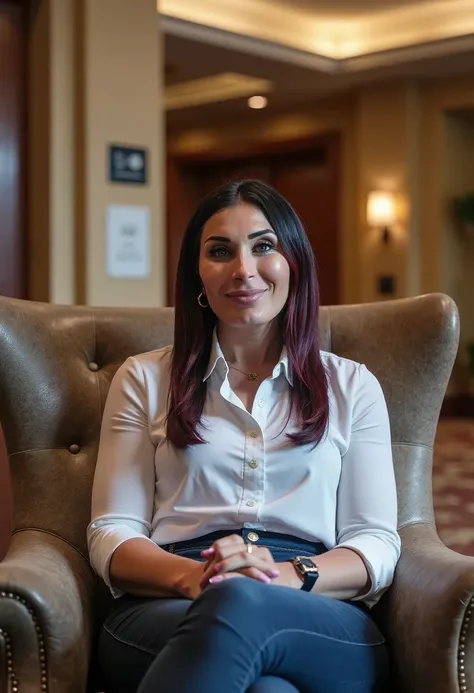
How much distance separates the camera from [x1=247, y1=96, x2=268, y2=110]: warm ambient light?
7816 mm

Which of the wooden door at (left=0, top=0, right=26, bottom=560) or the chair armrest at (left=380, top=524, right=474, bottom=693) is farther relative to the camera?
the wooden door at (left=0, top=0, right=26, bottom=560)

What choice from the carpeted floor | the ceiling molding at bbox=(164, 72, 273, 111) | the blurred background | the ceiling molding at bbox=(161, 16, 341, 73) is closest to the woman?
the carpeted floor

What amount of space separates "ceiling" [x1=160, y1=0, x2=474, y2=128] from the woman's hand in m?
4.71

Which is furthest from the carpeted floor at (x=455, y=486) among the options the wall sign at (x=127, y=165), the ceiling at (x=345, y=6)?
the ceiling at (x=345, y=6)

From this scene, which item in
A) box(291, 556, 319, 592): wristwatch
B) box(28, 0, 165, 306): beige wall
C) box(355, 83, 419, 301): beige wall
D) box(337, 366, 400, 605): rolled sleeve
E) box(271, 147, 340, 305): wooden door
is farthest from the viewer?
box(271, 147, 340, 305): wooden door

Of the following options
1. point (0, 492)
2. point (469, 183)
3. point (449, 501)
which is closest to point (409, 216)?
point (469, 183)

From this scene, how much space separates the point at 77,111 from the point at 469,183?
14.6 ft

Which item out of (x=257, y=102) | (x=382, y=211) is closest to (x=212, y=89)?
(x=257, y=102)

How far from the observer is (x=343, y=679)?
1.50m

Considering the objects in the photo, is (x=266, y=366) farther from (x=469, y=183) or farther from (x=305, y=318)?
(x=469, y=183)

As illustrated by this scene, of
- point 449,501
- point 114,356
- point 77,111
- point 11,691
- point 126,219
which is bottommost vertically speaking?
point 449,501

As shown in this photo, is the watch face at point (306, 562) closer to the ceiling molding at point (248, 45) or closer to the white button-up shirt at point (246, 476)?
the white button-up shirt at point (246, 476)

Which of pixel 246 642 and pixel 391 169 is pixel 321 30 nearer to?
pixel 391 169

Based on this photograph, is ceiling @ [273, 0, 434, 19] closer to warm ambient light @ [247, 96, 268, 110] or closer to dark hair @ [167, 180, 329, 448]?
warm ambient light @ [247, 96, 268, 110]
